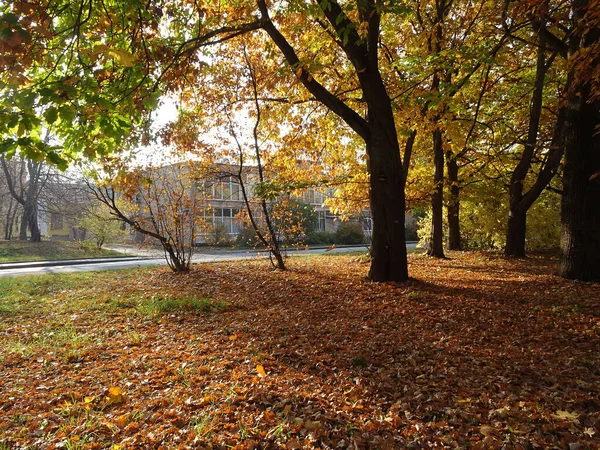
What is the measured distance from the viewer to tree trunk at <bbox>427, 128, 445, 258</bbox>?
13.7 metres

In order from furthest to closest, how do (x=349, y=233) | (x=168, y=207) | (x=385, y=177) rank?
(x=349, y=233), (x=168, y=207), (x=385, y=177)

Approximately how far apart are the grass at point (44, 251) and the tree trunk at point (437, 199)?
18.7 meters

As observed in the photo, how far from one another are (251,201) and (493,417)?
351 inches

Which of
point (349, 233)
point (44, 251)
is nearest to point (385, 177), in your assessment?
point (44, 251)

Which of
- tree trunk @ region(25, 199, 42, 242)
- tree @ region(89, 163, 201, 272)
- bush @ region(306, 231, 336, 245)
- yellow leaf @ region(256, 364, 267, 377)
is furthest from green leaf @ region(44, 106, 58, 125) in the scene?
bush @ region(306, 231, 336, 245)

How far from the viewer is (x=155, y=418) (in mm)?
3217

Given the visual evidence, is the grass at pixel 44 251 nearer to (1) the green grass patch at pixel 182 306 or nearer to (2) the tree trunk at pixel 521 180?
(1) the green grass patch at pixel 182 306

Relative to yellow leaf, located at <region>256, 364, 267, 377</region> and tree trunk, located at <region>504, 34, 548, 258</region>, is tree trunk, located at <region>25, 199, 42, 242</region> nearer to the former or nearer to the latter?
yellow leaf, located at <region>256, 364, 267, 377</region>

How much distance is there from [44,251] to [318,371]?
80.3ft

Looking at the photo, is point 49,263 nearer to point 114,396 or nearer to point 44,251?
point 44,251

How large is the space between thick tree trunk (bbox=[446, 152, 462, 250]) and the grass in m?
19.2

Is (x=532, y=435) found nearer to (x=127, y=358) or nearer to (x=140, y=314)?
(x=127, y=358)

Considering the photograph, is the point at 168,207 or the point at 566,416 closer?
the point at 566,416

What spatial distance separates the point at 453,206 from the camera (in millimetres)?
15516
